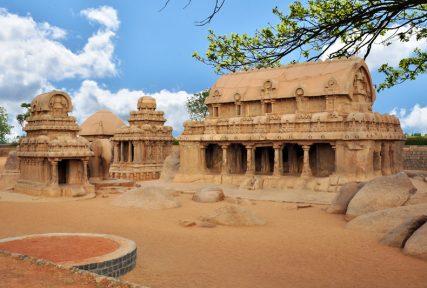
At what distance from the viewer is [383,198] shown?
1546 centimetres

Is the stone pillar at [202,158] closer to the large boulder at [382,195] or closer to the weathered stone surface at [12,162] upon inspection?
the large boulder at [382,195]

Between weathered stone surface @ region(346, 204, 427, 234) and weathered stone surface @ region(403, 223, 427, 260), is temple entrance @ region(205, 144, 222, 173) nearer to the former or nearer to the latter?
weathered stone surface @ region(346, 204, 427, 234)

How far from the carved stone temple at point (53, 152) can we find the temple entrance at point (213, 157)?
9.08 metres

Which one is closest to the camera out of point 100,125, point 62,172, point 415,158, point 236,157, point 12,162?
point 62,172

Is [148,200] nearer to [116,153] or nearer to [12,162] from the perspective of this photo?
[12,162]

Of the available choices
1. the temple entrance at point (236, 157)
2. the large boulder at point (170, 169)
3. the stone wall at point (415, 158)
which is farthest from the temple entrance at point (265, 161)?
the stone wall at point (415, 158)

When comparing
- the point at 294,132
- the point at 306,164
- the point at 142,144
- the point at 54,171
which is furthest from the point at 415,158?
the point at 54,171

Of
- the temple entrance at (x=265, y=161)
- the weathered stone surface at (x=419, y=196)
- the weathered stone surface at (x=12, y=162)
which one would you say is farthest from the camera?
the weathered stone surface at (x=12, y=162)

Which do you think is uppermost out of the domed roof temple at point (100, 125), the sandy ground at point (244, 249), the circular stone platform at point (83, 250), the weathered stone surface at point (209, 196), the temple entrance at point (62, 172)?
the domed roof temple at point (100, 125)

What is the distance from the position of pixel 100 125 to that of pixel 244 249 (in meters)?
37.6

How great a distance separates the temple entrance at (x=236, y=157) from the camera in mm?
28797

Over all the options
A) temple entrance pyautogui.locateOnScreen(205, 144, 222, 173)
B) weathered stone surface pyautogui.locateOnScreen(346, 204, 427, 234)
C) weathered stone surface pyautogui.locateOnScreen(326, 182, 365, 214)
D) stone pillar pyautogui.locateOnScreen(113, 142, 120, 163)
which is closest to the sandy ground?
weathered stone surface pyautogui.locateOnScreen(346, 204, 427, 234)

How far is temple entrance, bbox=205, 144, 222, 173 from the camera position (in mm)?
29594

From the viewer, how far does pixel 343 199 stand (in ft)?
58.2
